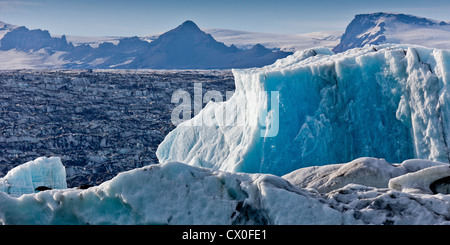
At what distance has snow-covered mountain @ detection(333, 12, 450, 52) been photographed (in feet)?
320

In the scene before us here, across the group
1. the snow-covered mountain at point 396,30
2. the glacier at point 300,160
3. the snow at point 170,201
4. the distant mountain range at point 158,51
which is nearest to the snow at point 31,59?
the distant mountain range at point 158,51

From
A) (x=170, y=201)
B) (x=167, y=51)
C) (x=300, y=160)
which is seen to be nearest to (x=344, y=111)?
(x=300, y=160)

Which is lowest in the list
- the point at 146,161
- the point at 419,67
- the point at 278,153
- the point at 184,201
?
the point at 146,161

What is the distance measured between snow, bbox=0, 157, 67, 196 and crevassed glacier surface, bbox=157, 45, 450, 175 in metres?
4.88

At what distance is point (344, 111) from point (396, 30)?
103 metres

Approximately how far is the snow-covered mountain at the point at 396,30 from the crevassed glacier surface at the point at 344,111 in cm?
8523

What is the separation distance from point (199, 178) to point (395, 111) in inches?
289

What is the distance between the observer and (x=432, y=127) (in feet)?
35.4

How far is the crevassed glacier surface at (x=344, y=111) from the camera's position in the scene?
1105cm

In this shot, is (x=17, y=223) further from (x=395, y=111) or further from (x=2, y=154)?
(x=2, y=154)

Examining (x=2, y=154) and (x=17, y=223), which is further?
(x=2, y=154)

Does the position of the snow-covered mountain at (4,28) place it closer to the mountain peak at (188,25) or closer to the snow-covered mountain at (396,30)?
the mountain peak at (188,25)

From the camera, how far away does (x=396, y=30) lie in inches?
4222

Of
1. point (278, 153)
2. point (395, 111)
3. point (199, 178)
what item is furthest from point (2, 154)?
point (199, 178)
